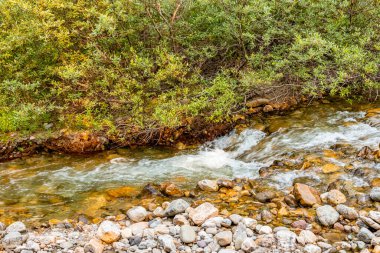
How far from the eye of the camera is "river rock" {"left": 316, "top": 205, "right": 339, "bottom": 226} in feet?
14.3

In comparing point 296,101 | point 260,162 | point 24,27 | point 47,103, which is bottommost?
point 260,162

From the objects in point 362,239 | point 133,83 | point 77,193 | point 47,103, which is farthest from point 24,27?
A: point 362,239

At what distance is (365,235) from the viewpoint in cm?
401

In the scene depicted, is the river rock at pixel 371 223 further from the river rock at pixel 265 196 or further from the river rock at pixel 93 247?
the river rock at pixel 93 247

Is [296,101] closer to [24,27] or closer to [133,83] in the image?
[133,83]

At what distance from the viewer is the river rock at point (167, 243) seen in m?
4.07

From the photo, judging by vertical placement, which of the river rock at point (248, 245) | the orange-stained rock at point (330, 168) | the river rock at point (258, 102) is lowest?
the orange-stained rock at point (330, 168)

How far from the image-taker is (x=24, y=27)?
8312 millimetres

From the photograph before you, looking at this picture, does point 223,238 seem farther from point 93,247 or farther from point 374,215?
point 374,215

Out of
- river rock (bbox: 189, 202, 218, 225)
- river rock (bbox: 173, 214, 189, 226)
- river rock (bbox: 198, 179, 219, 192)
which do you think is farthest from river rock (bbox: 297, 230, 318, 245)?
river rock (bbox: 198, 179, 219, 192)

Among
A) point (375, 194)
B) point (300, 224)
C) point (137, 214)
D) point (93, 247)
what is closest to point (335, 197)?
point (375, 194)

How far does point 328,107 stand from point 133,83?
4.88m

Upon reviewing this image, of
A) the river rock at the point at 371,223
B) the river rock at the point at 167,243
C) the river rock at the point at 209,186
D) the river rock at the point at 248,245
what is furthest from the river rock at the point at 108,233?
the river rock at the point at 371,223

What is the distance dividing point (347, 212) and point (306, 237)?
0.76 metres
